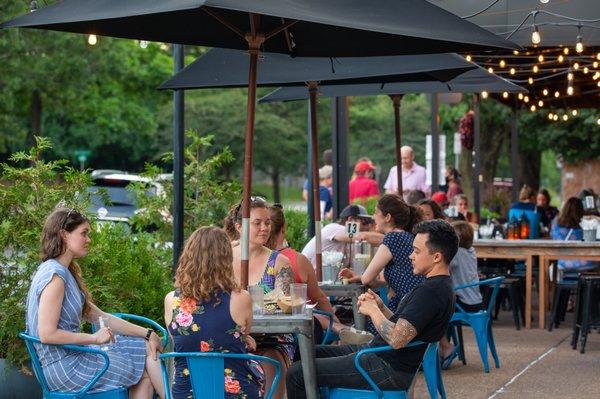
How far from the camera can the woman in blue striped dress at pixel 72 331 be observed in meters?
6.27

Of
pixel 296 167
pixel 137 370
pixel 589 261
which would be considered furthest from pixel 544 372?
pixel 296 167

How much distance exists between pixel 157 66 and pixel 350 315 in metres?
36.4

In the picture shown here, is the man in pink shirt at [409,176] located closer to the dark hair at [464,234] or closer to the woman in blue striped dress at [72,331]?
the dark hair at [464,234]

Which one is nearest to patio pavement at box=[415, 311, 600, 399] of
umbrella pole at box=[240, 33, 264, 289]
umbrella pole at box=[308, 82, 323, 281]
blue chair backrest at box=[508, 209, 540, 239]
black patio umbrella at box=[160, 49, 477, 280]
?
umbrella pole at box=[308, 82, 323, 281]

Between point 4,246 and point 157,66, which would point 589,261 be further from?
point 157,66

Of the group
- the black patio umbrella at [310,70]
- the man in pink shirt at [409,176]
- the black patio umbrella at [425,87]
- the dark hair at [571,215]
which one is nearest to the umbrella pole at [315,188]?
the black patio umbrella at [310,70]

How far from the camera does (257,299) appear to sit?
265 inches

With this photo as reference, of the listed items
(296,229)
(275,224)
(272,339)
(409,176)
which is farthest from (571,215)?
(272,339)

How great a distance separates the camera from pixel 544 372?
10492 mm

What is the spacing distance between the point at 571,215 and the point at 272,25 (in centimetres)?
806

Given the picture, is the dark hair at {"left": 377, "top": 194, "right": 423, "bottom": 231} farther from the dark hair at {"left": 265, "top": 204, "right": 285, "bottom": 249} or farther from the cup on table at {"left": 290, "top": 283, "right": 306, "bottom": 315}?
the cup on table at {"left": 290, "top": 283, "right": 306, "bottom": 315}

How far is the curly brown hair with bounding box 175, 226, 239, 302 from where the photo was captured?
584 centimetres

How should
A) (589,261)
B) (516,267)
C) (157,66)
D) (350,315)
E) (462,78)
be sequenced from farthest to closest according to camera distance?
(157,66) < (516,267) < (589,261) < (462,78) < (350,315)

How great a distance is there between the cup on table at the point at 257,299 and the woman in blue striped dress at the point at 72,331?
1.80 ft
